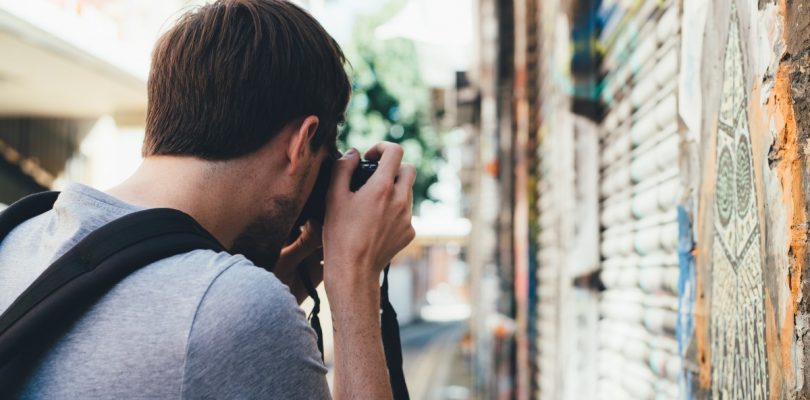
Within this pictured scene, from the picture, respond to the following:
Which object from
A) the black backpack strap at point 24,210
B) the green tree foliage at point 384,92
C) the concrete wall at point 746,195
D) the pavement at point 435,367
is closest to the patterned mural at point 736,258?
the concrete wall at point 746,195

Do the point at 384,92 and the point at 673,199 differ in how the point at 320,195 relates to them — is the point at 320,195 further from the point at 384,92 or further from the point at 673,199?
the point at 384,92

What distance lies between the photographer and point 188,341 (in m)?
1.07

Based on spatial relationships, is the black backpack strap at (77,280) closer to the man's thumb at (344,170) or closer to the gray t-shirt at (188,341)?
the gray t-shirt at (188,341)

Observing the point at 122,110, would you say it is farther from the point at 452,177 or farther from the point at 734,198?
the point at 452,177

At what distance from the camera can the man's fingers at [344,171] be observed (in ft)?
5.10

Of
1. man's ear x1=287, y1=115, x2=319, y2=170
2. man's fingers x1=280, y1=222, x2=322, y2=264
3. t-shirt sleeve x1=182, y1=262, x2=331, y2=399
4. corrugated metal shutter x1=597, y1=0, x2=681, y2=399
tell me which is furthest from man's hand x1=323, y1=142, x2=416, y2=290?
corrugated metal shutter x1=597, y1=0, x2=681, y2=399

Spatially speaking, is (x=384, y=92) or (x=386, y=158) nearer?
(x=386, y=158)

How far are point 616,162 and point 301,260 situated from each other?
1845mm

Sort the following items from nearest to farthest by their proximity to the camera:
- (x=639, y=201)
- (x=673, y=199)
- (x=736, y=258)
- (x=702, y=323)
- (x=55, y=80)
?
1. (x=736, y=258)
2. (x=702, y=323)
3. (x=673, y=199)
4. (x=639, y=201)
5. (x=55, y=80)

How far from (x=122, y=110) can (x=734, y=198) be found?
31.9 feet

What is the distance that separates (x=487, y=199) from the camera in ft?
39.2

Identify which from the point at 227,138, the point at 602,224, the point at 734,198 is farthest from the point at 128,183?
the point at 602,224

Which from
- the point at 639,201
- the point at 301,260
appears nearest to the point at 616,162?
the point at 639,201

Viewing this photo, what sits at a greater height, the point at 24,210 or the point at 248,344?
the point at 24,210
